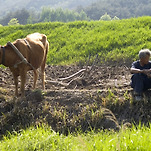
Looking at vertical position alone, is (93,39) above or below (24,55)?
below

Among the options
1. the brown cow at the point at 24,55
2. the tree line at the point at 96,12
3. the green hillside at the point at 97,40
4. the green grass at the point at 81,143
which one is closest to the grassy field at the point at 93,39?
the green hillside at the point at 97,40

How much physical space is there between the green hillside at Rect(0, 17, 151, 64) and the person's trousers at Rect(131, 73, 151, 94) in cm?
655

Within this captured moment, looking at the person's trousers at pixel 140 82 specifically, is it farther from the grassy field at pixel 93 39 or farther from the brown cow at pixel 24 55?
the grassy field at pixel 93 39

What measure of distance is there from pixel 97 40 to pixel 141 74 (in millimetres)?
9339

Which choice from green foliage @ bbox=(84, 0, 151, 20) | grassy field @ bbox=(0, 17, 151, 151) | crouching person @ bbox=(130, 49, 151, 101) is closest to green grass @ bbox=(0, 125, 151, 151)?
crouching person @ bbox=(130, 49, 151, 101)

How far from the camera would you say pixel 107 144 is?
15.3 ft

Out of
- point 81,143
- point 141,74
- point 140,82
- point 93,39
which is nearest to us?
point 81,143

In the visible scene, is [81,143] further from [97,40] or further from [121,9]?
[121,9]

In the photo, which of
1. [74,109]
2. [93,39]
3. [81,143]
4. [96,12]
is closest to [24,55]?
[74,109]

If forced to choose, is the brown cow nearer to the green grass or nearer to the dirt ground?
the dirt ground

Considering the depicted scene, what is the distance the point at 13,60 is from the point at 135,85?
9.41ft

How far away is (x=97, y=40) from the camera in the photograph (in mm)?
16359

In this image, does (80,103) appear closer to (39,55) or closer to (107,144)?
(39,55)

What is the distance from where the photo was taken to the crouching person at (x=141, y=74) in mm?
6996
